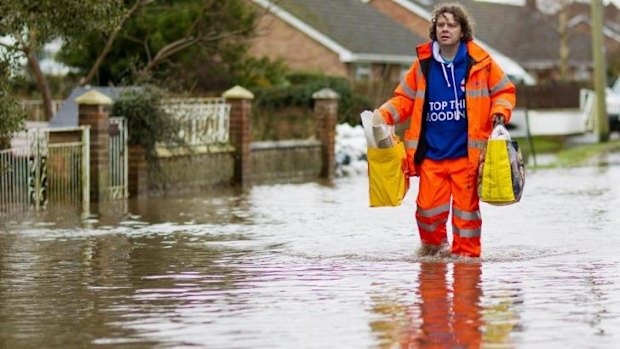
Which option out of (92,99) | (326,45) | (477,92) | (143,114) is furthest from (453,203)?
(326,45)

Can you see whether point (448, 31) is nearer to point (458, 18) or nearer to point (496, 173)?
point (458, 18)

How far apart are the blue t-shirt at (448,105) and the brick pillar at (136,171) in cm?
1095

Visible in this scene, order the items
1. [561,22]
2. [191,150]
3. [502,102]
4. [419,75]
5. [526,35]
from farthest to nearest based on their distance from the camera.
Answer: [526,35] → [561,22] → [191,150] → [419,75] → [502,102]

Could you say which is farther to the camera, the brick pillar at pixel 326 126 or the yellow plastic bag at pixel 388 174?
the brick pillar at pixel 326 126

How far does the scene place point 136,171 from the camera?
22547 millimetres

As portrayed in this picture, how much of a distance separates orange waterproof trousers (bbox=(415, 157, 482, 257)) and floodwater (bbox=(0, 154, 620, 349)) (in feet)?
0.69

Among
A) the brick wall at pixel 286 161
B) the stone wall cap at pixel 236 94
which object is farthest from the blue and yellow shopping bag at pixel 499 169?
the brick wall at pixel 286 161

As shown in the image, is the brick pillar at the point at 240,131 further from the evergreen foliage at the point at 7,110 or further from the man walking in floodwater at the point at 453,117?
the man walking in floodwater at the point at 453,117

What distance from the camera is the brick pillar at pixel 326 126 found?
28.8 metres

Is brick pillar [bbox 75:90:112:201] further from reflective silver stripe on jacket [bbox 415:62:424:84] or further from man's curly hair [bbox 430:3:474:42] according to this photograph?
man's curly hair [bbox 430:3:474:42]

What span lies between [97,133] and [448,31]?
10.0 metres

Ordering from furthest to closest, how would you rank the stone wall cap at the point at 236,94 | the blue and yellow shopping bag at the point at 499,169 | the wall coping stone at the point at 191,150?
the stone wall cap at the point at 236,94
the wall coping stone at the point at 191,150
the blue and yellow shopping bag at the point at 499,169

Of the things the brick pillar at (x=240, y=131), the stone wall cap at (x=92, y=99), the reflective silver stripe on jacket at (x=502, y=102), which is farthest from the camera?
the brick pillar at (x=240, y=131)

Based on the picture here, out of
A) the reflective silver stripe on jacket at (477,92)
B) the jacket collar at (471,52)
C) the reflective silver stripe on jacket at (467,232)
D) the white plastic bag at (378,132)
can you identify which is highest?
the jacket collar at (471,52)
